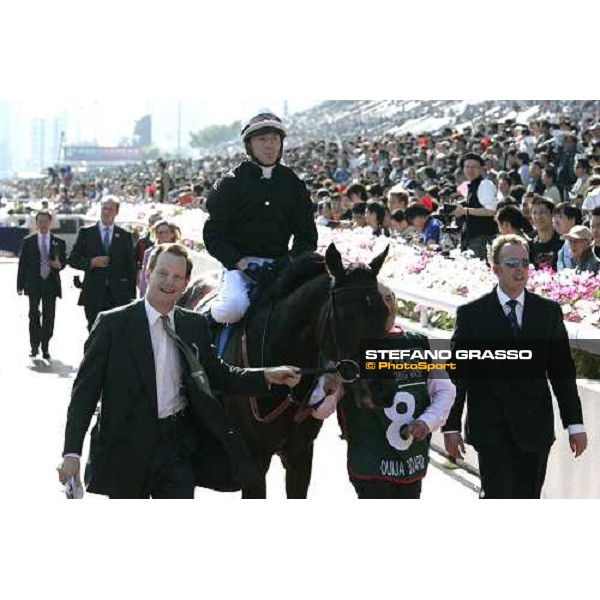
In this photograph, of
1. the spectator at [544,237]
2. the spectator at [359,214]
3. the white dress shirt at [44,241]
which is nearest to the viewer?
the spectator at [544,237]

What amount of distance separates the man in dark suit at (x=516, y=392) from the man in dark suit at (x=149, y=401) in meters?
1.36

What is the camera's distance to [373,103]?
69875 millimetres

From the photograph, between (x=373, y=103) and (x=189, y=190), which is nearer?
(x=189, y=190)

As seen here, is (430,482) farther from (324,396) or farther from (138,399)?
(138,399)

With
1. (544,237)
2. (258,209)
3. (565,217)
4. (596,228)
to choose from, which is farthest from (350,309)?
(544,237)

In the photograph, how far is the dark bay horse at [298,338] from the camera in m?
7.75

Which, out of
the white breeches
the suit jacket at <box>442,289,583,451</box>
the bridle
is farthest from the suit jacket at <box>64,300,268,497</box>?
the white breeches

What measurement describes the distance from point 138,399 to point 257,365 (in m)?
1.81

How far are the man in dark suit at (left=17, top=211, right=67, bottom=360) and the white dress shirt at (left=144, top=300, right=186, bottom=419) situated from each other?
12.6 meters

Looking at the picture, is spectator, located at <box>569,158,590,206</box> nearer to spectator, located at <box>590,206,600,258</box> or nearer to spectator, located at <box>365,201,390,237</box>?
spectator, located at <box>365,201,390,237</box>

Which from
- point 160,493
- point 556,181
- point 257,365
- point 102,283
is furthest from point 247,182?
point 556,181

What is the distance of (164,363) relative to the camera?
6938 millimetres

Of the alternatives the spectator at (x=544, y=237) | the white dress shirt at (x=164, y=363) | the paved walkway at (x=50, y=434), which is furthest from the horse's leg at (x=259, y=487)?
the spectator at (x=544, y=237)

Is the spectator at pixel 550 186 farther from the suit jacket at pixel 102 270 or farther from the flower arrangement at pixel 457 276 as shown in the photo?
the suit jacket at pixel 102 270
